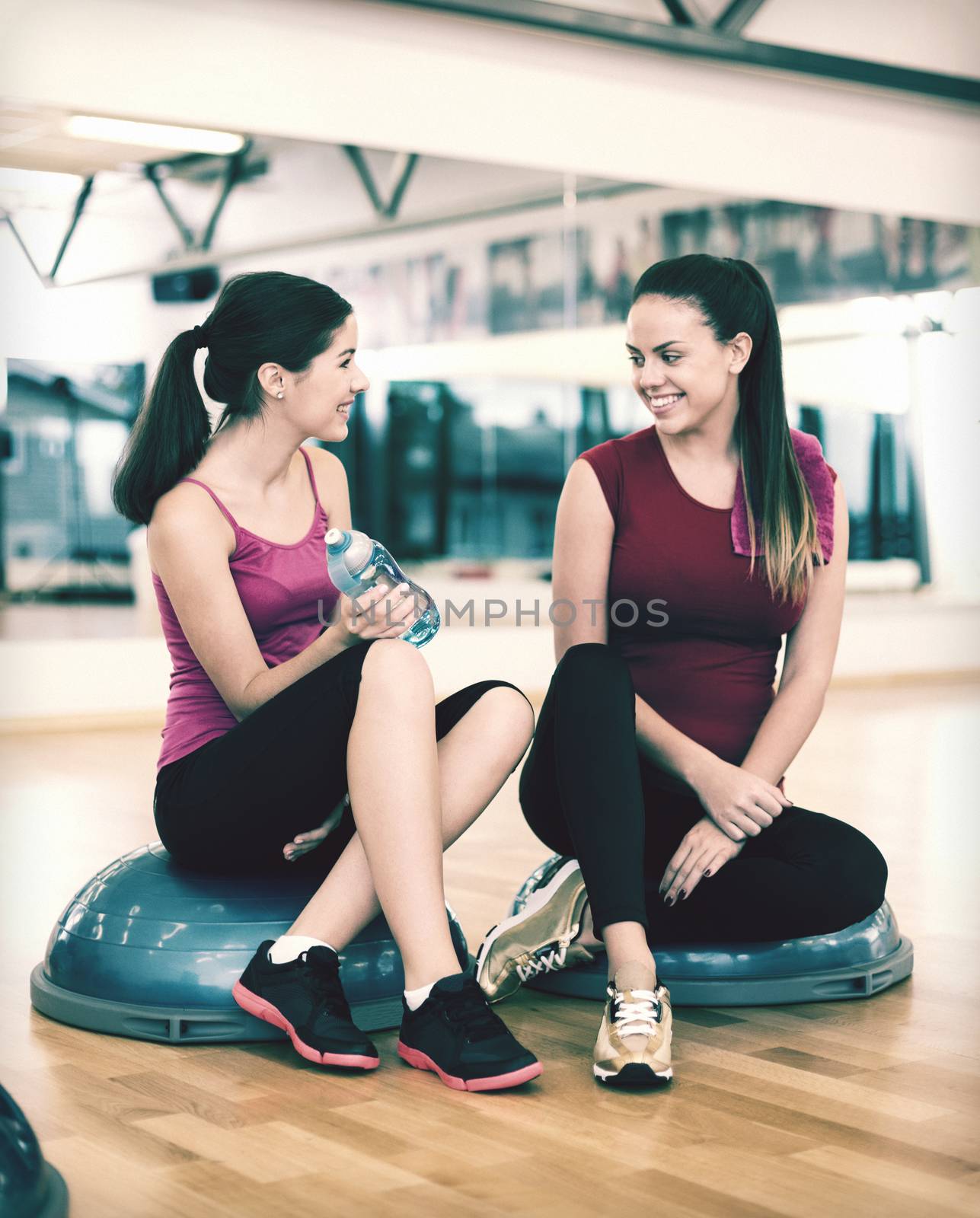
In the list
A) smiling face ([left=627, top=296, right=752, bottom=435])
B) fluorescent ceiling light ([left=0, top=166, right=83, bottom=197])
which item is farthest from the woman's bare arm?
fluorescent ceiling light ([left=0, top=166, right=83, bottom=197])

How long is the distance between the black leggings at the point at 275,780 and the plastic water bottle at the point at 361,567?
0.31 ft

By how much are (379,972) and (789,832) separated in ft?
1.78

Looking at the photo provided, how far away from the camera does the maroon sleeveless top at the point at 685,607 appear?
190 cm

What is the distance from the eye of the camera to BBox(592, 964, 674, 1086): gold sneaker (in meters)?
1.55

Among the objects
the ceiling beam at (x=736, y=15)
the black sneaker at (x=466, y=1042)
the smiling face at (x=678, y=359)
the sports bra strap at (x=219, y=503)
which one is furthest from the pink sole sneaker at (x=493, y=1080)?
the ceiling beam at (x=736, y=15)

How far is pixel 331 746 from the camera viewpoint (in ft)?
5.47

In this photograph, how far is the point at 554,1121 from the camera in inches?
57.3

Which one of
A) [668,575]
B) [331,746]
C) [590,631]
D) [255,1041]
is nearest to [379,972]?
[255,1041]

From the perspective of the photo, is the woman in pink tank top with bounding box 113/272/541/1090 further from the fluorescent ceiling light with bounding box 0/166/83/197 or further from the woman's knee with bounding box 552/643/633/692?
the fluorescent ceiling light with bounding box 0/166/83/197

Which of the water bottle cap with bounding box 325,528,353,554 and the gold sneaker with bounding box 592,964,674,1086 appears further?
the water bottle cap with bounding box 325,528,353,554

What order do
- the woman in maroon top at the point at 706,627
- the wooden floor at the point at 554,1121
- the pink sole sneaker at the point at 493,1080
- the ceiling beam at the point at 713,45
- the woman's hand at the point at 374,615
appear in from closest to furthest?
the wooden floor at the point at 554,1121, the pink sole sneaker at the point at 493,1080, the woman's hand at the point at 374,615, the woman in maroon top at the point at 706,627, the ceiling beam at the point at 713,45

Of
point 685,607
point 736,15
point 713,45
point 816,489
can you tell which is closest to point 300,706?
point 685,607

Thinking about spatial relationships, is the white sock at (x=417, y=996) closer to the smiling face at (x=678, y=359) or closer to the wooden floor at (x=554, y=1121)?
the wooden floor at (x=554, y=1121)

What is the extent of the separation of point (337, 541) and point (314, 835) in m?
0.36
